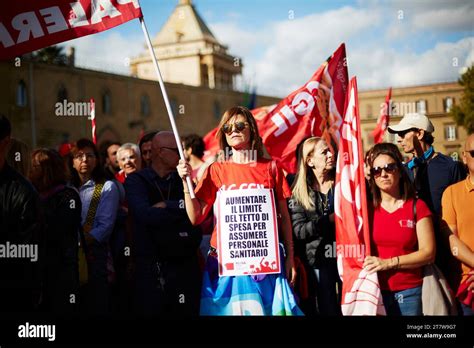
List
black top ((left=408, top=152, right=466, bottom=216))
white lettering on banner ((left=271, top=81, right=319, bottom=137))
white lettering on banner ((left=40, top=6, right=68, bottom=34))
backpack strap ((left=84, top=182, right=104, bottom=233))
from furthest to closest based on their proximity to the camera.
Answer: white lettering on banner ((left=271, top=81, right=319, bottom=137))
backpack strap ((left=84, top=182, right=104, bottom=233))
black top ((left=408, top=152, right=466, bottom=216))
white lettering on banner ((left=40, top=6, right=68, bottom=34))

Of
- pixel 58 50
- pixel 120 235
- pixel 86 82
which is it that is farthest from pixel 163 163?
pixel 58 50

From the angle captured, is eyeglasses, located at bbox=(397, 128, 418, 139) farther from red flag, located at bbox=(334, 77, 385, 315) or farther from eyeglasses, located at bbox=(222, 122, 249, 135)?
eyeglasses, located at bbox=(222, 122, 249, 135)

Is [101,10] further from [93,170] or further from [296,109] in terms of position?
[296,109]

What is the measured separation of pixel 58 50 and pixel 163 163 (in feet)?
156

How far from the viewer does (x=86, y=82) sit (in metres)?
45.7

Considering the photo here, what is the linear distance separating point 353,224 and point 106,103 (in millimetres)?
44084

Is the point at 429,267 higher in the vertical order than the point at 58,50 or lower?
lower

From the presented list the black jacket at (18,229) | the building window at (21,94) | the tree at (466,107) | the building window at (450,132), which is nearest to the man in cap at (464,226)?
the tree at (466,107)

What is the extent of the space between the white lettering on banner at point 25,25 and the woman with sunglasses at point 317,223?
2268 mm

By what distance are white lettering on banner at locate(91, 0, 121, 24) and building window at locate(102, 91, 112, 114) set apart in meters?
42.8

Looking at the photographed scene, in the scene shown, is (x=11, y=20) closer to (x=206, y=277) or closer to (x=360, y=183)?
(x=206, y=277)

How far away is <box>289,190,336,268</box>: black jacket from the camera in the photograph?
5508 millimetres

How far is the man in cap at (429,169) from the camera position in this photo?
17.1 feet


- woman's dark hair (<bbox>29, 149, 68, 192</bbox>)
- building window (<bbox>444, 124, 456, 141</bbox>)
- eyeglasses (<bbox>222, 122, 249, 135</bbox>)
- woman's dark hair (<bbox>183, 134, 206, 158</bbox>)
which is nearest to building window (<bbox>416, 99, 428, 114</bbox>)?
building window (<bbox>444, 124, 456, 141</bbox>)
